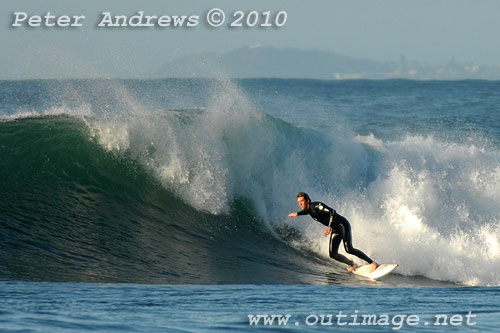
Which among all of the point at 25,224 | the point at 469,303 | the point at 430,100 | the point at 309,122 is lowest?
the point at 469,303

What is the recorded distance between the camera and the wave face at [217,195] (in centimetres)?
957

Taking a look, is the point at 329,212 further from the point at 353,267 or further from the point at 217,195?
the point at 217,195

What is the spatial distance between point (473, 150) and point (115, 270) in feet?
32.8

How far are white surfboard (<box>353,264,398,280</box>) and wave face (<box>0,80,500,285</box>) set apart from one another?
346 millimetres

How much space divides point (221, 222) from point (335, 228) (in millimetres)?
2554

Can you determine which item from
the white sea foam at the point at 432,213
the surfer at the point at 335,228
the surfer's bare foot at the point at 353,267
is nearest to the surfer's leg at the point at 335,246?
the surfer at the point at 335,228

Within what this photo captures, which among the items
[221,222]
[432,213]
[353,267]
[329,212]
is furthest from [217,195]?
[432,213]

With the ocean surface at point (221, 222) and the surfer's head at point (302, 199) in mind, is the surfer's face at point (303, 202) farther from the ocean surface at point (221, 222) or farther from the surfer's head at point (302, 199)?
the ocean surface at point (221, 222)

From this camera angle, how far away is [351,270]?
9969 mm

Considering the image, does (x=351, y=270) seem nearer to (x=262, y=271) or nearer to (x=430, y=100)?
(x=262, y=271)

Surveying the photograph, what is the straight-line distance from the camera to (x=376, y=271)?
31.9 feet

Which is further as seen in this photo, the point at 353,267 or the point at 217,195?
the point at 217,195

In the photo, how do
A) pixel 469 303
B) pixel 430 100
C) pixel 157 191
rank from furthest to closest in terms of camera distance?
pixel 430 100
pixel 157 191
pixel 469 303

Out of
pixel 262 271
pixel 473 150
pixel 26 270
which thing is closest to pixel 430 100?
pixel 473 150
